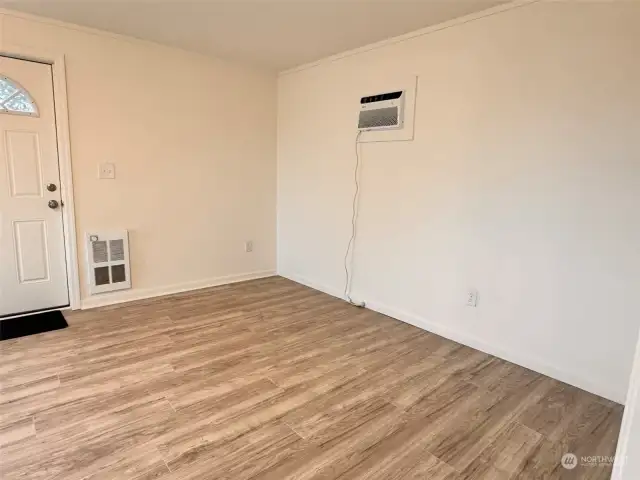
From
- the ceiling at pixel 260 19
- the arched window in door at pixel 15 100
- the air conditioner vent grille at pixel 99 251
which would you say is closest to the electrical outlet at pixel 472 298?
the ceiling at pixel 260 19

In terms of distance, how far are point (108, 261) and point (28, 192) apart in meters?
0.80

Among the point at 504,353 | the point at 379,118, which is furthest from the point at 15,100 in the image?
the point at 504,353

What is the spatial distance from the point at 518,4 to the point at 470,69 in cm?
44

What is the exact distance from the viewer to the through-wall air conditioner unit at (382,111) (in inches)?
121

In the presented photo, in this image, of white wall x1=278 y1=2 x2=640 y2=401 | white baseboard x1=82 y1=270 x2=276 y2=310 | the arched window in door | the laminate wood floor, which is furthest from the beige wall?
white wall x1=278 y1=2 x2=640 y2=401

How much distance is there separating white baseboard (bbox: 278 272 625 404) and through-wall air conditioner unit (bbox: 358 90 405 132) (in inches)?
61.6

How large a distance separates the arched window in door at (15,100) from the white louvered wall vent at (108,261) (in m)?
1.05

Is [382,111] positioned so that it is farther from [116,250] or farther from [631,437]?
[631,437]

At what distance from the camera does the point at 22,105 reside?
2.90 metres

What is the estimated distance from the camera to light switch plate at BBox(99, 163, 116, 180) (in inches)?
129

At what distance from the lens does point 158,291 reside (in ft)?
12.2

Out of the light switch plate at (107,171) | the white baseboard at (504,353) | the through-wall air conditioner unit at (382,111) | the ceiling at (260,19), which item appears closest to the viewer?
the white baseboard at (504,353)

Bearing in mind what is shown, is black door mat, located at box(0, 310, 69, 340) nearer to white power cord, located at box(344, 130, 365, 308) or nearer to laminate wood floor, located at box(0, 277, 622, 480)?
laminate wood floor, located at box(0, 277, 622, 480)

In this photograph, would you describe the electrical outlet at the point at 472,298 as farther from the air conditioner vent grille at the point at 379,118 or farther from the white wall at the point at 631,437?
the white wall at the point at 631,437
